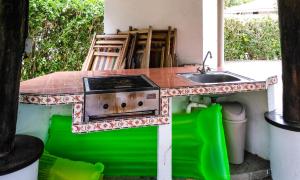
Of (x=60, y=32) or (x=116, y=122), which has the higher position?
(x=60, y=32)

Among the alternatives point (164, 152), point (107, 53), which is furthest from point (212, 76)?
point (107, 53)

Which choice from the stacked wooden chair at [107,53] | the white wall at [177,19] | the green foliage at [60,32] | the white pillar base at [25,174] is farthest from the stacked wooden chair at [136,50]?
the white pillar base at [25,174]

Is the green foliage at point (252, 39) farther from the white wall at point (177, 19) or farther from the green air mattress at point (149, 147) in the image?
the green air mattress at point (149, 147)

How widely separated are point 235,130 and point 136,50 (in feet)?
7.06

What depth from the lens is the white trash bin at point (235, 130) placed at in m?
2.58

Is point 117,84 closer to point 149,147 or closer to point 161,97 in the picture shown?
point 161,97

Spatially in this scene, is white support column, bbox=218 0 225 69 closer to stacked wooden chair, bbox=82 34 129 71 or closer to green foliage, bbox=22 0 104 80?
stacked wooden chair, bbox=82 34 129 71

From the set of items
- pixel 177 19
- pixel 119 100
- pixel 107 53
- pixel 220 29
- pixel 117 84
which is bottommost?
pixel 119 100

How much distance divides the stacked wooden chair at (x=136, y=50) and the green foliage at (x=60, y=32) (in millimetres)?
1069

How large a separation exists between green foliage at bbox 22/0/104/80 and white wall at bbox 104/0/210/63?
1125 millimetres

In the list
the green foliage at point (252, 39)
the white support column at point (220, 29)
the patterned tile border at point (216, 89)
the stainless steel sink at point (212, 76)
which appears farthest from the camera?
the green foliage at point (252, 39)

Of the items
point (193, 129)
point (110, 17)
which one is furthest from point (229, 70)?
point (110, 17)

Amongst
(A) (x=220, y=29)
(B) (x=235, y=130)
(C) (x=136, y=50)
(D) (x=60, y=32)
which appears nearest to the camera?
(B) (x=235, y=130)

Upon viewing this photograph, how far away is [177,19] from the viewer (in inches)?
161
